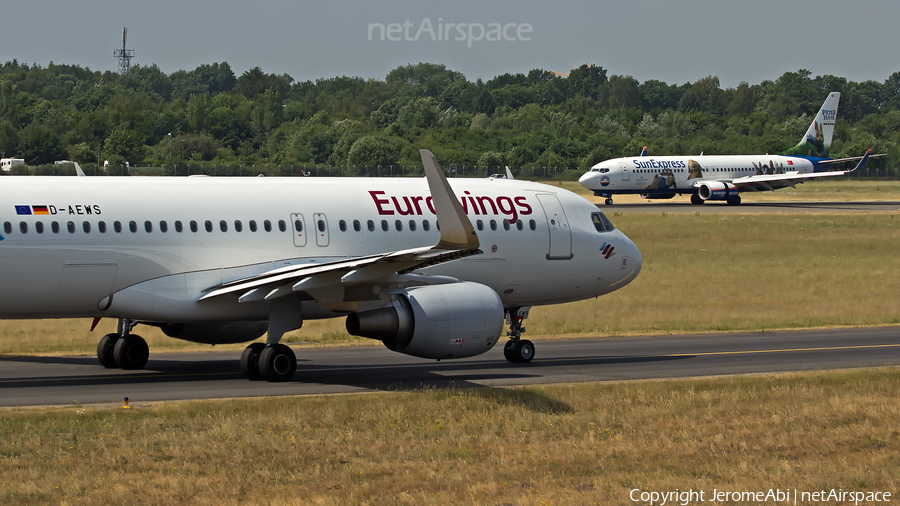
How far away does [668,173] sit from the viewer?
9631cm

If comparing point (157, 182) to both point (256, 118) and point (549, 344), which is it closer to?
point (549, 344)

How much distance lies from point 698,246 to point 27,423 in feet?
172

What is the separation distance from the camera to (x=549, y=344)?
30875mm

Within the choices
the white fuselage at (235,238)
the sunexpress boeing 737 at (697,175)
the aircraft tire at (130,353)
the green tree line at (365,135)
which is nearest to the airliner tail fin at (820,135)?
the sunexpress boeing 737 at (697,175)

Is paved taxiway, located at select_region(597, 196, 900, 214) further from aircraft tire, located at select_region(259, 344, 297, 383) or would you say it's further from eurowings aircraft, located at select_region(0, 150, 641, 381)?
aircraft tire, located at select_region(259, 344, 297, 383)

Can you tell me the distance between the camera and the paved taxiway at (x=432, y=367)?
70.0 ft

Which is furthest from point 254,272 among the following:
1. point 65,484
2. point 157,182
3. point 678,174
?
point 678,174

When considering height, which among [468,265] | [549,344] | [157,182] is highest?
[157,182]

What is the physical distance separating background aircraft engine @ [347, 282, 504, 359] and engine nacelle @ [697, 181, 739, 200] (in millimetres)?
79797

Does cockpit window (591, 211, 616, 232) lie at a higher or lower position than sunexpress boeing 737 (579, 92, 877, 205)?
lower

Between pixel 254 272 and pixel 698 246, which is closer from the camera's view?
pixel 254 272

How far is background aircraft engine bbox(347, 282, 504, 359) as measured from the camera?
2061 centimetres

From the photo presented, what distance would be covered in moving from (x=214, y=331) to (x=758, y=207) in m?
76.8

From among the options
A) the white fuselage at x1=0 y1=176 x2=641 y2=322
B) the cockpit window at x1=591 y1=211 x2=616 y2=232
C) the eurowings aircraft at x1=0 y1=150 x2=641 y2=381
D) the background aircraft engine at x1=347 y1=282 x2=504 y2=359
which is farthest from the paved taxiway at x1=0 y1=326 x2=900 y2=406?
the cockpit window at x1=591 y1=211 x2=616 y2=232
